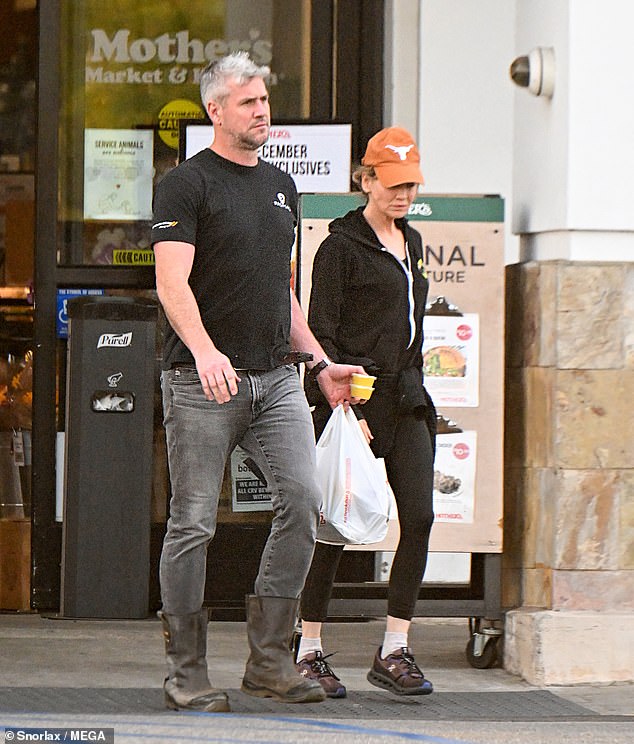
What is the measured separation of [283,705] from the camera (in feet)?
16.6

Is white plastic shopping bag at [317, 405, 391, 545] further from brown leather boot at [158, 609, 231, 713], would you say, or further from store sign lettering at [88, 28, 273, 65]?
store sign lettering at [88, 28, 273, 65]

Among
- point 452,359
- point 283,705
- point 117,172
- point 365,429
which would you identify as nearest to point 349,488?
point 365,429

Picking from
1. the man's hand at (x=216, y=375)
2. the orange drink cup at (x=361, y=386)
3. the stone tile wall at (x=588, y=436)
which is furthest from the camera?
the stone tile wall at (x=588, y=436)

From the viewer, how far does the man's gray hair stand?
484 centimetres

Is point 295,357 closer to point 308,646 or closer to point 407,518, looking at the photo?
point 407,518

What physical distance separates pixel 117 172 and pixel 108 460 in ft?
4.42

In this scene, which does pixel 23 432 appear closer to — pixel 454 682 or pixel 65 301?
pixel 65 301

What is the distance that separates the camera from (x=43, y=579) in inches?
282

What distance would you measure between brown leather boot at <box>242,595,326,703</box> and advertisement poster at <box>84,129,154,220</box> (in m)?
2.83

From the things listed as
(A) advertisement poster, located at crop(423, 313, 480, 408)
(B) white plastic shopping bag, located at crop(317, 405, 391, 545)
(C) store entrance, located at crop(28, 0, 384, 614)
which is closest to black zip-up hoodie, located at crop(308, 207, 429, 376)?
(B) white plastic shopping bag, located at crop(317, 405, 391, 545)

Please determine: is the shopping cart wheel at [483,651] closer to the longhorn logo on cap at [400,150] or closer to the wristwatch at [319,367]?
the wristwatch at [319,367]

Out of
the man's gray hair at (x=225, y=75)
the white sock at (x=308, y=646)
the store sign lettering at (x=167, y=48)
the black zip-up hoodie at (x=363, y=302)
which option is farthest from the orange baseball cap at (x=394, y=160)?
the store sign lettering at (x=167, y=48)

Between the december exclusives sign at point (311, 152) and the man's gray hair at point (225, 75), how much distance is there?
6.80 ft

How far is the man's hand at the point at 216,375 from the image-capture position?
461 cm
